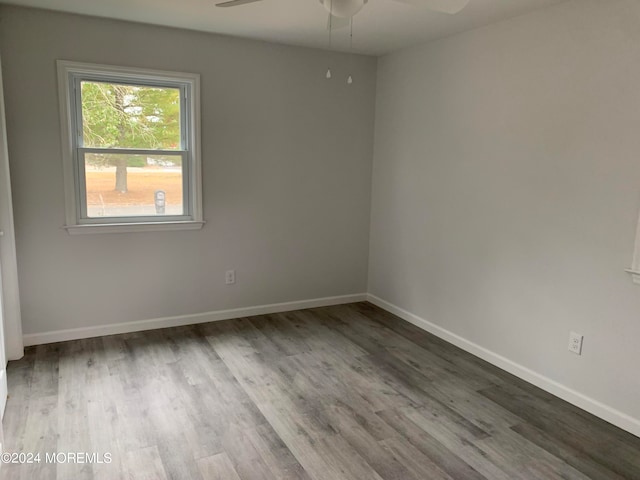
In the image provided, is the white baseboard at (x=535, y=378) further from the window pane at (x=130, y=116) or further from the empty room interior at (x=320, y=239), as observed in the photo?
the window pane at (x=130, y=116)

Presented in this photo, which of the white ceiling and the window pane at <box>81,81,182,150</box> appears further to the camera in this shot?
the window pane at <box>81,81,182,150</box>

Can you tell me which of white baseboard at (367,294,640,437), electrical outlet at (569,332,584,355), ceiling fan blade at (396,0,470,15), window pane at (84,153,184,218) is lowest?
white baseboard at (367,294,640,437)

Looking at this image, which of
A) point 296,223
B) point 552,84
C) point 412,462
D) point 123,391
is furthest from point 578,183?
point 123,391

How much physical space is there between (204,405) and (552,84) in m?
2.76

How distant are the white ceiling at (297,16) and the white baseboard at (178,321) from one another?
2254mm

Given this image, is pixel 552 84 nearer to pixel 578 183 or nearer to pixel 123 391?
pixel 578 183

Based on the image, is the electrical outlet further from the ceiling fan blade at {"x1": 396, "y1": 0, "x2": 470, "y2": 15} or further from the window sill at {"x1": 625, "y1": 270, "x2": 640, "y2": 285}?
the ceiling fan blade at {"x1": 396, "y1": 0, "x2": 470, "y2": 15}

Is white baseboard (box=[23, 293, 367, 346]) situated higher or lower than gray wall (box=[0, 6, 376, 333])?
lower

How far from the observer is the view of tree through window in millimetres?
3393

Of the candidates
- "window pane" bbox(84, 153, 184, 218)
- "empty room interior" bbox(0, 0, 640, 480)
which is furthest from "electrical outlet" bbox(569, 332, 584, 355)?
"window pane" bbox(84, 153, 184, 218)

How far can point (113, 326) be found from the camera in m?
3.61

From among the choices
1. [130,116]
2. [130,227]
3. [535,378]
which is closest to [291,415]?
[535,378]

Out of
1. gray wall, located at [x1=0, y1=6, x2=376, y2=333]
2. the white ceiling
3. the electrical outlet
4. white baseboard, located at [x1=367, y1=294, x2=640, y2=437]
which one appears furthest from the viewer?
gray wall, located at [x1=0, y1=6, x2=376, y2=333]

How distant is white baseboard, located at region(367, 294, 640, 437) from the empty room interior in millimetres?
16
